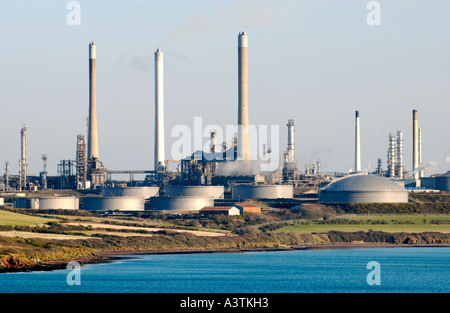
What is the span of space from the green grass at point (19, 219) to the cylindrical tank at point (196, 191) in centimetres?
3274

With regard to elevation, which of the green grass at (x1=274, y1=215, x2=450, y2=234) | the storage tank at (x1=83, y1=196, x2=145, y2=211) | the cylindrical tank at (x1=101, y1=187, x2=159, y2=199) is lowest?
the green grass at (x1=274, y1=215, x2=450, y2=234)

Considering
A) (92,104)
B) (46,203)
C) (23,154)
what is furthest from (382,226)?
(23,154)

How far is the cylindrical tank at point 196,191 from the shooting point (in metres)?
149

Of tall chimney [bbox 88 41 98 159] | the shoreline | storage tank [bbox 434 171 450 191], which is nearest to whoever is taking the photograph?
the shoreline

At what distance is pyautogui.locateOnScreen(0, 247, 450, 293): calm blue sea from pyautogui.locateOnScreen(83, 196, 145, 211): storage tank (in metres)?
37.5

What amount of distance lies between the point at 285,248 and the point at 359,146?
193ft

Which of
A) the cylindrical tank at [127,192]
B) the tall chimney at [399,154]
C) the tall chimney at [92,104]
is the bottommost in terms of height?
the cylindrical tank at [127,192]

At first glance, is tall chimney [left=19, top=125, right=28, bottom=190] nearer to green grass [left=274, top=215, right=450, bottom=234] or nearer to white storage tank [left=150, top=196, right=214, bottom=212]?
white storage tank [left=150, top=196, right=214, bottom=212]

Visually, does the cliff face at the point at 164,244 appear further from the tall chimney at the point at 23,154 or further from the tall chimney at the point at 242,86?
the tall chimney at the point at 23,154

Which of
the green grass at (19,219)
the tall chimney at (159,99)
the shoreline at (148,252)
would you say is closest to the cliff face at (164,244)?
the shoreline at (148,252)

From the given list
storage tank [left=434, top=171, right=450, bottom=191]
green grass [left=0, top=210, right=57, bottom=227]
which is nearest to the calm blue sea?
green grass [left=0, top=210, right=57, bottom=227]

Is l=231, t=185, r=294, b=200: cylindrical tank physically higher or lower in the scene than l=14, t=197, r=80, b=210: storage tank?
higher

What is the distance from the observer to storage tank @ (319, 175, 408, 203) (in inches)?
5689
